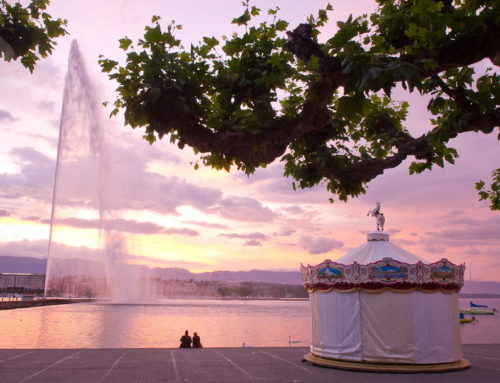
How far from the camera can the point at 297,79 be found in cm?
634

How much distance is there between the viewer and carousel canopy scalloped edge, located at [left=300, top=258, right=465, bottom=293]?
15.1 m

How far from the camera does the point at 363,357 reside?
14977mm

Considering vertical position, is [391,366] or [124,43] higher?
[124,43]

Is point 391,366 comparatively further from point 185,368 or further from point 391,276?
point 185,368

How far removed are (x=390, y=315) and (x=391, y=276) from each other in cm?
119

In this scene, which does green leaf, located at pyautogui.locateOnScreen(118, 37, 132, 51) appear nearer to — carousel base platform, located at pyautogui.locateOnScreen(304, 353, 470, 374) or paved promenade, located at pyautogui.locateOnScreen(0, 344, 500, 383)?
paved promenade, located at pyautogui.locateOnScreen(0, 344, 500, 383)

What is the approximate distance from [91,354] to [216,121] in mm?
13547

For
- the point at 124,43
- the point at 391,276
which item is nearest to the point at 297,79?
the point at 124,43

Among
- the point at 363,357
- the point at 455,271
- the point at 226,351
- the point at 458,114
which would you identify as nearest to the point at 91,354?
the point at 226,351

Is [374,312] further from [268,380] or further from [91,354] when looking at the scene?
[91,354]

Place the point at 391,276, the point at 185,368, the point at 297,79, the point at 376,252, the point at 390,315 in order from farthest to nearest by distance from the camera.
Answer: the point at 376,252, the point at 391,276, the point at 390,315, the point at 185,368, the point at 297,79

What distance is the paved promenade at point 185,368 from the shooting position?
12.7 meters

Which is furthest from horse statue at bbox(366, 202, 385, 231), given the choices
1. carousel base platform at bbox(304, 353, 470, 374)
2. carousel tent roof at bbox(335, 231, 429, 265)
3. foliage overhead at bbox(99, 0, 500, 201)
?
foliage overhead at bbox(99, 0, 500, 201)

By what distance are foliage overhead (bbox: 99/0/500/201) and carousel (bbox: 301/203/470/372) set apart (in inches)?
309
